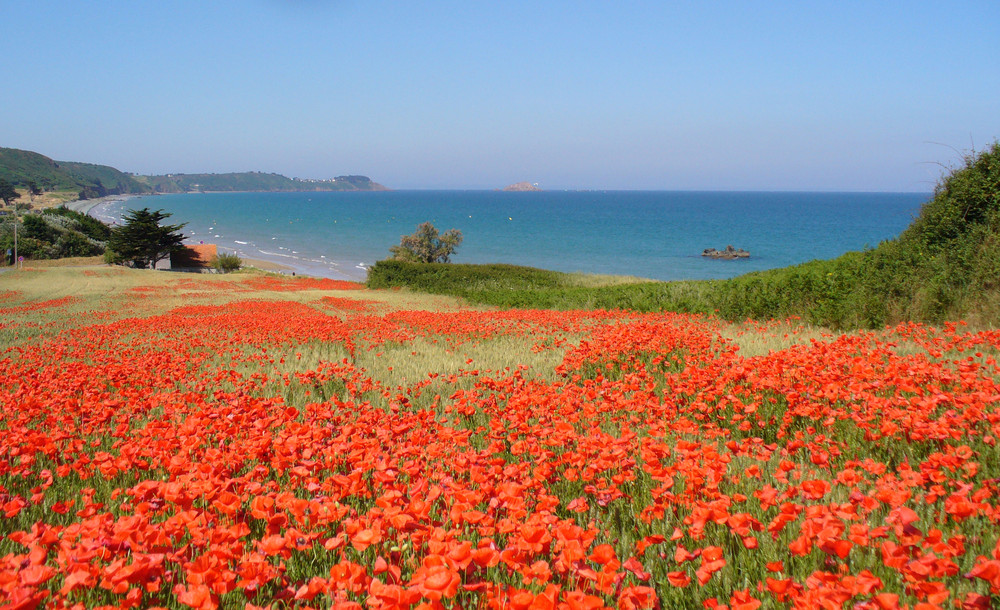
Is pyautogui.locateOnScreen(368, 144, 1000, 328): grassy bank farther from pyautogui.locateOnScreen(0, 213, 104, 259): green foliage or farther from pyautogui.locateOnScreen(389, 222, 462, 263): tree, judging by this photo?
pyautogui.locateOnScreen(0, 213, 104, 259): green foliage

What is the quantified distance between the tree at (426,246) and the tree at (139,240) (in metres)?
27.1

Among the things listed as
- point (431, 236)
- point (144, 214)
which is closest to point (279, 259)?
point (144, 214)

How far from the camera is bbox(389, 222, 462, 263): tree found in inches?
2087

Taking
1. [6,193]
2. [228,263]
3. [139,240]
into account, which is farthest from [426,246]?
[6,193]

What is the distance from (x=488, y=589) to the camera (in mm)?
2107

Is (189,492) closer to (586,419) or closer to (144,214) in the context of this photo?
(586,419)

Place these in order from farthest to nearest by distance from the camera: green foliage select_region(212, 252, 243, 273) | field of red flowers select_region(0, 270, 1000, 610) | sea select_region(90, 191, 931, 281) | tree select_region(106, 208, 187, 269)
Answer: sea select_region(90, 191, 931, 281), green foliage select_region(212, 252, 243, 273), tree select_region(106, 208, 187, 269), field of red flowers select_region(0, 270, 1000, 610)

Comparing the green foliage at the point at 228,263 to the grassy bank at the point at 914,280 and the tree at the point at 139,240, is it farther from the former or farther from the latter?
Result: the grassy bank at the point at 914,280

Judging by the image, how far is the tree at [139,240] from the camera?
61.5m

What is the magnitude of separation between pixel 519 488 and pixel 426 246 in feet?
171

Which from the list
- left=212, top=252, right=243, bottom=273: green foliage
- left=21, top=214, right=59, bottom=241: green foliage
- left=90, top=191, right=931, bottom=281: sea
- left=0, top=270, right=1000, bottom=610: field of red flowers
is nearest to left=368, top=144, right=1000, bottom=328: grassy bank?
left=0, top=270, right=1000, bottom=610: field of red flowers

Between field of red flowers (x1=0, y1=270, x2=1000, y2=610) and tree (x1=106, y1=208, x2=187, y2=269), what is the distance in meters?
64.2

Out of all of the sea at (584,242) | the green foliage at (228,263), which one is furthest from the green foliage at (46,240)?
the green foliage at (228,263)

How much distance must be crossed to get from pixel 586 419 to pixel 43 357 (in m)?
8.63
